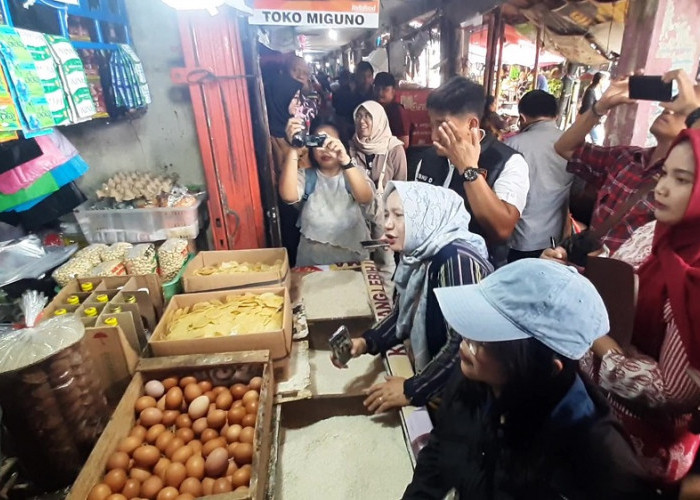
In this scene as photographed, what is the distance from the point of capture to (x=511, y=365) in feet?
3.22

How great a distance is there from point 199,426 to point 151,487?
10.8 inches

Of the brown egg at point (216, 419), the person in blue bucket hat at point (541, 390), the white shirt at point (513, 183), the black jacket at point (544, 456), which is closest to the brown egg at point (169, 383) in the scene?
the brown egg at point (216, 419)

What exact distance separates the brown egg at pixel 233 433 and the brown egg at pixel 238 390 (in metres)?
0.16

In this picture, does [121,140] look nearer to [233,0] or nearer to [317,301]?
[233,0]

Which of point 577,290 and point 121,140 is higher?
point 121,140

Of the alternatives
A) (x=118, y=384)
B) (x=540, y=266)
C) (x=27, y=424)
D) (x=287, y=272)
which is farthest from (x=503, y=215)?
(x=27, y=424)

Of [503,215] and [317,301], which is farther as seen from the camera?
[317,301]

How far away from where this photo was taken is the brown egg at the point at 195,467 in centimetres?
142

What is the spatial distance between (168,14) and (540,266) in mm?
2651

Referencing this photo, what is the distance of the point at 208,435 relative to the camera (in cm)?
158

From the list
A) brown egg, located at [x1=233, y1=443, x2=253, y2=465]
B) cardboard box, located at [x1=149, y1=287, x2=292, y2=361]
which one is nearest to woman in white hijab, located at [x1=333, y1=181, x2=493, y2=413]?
cardboard box, located at [x1=149, y1=287, x2=292, y2=361]

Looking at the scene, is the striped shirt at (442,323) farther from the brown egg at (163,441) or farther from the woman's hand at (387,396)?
the brown egg at (163,441)

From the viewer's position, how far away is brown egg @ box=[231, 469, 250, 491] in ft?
4.44

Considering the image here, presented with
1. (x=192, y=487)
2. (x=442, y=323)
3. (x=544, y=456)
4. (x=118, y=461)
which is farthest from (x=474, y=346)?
(x=118, y=461)
